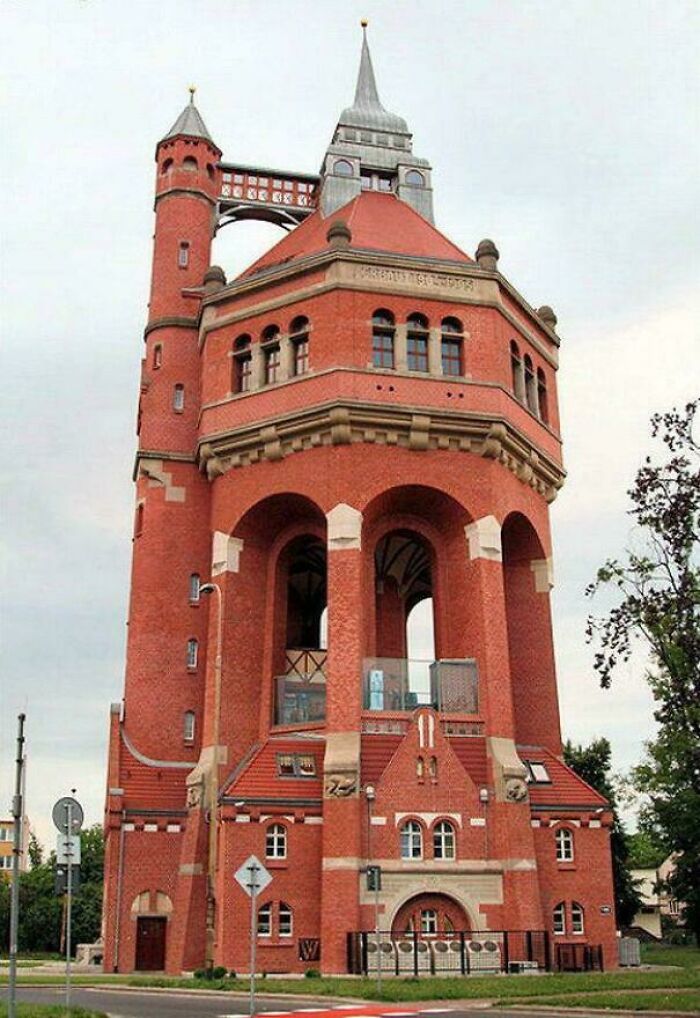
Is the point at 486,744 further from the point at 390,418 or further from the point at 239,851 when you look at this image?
the point at 390,418

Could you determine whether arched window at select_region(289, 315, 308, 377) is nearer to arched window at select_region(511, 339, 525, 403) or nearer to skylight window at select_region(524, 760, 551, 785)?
arched window at select_region(511, 339, 525, 403)

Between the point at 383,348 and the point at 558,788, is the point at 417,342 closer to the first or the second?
the point at 383,348

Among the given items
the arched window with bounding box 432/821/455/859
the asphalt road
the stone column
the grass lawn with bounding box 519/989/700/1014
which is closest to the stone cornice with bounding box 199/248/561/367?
the stone column

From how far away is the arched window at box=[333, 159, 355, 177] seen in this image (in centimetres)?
4484

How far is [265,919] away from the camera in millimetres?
30094

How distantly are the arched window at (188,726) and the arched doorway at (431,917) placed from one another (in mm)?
10432

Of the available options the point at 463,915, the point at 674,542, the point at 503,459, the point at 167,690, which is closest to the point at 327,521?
the point at 503,459

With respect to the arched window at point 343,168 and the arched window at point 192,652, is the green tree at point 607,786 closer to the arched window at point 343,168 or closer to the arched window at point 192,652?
the arched window at point 192,652

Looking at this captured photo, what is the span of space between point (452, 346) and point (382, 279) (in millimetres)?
3005

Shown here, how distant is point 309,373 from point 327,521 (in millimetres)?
4625

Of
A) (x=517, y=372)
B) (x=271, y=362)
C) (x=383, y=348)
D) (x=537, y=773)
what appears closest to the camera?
(x=537, y=773)

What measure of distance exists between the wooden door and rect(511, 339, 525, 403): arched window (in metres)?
19.8

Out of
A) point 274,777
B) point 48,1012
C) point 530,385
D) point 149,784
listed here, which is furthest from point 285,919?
point 530,385

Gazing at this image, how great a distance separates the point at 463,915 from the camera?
3047cm
